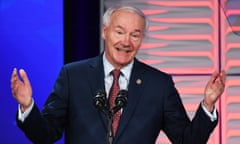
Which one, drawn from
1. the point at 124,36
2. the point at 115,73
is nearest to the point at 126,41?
the point at 124,36

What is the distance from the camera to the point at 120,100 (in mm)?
2051

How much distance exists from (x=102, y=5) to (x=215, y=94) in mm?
1947

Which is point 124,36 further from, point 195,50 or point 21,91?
point 195,50

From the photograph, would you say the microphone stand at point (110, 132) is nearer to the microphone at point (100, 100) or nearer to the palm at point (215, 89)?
the microphone at point (100, 100)

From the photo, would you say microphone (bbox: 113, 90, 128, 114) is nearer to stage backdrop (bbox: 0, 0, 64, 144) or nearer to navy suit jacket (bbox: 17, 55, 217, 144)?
navy suit jacket (bbox: 17, 55, 217, 144)

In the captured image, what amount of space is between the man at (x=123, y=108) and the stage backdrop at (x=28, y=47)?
4.08 ft

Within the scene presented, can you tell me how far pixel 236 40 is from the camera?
3869 millimetres

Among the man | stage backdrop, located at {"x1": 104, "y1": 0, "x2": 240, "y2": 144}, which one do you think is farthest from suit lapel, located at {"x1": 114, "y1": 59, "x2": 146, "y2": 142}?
stage backdrop, located at {"x1": 104, "y1": 0, "x2": 240, "y2": 144}

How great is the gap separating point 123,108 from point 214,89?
1.18 ft

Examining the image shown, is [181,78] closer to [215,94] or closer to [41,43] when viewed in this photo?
[41,43]

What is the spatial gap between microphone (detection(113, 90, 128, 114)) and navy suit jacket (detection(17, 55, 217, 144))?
10 cm

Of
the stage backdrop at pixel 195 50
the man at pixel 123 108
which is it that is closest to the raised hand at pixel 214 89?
the man at pixel 123 108

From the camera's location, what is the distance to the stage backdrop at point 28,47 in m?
3.53

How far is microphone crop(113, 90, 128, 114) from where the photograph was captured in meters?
2.03
